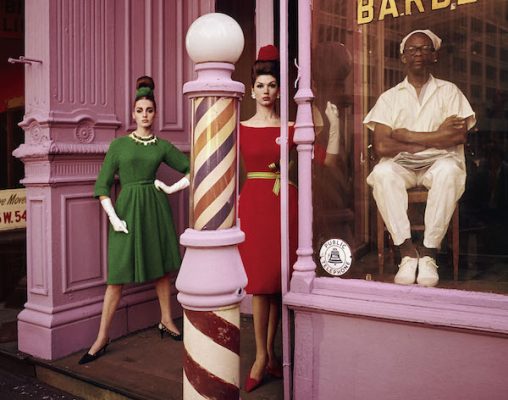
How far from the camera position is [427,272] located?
2.86 meters

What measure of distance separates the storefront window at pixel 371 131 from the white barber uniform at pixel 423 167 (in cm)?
4

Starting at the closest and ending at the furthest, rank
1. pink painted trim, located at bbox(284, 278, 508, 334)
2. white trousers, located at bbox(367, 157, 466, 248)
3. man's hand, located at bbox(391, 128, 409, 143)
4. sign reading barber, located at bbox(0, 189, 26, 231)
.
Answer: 1. pink painted trim, located at bbox(284, 278, 508, 334)
2. white trousers, located at bbox(367, 157, 466, 248)
3. man's hand, located at bbox(391, 128, 409, 143)
4. sign reading barber, located at bbox(0, 189, 26, 231)

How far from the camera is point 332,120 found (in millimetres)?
3113

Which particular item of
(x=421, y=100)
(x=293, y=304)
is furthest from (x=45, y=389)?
(x=421, y=100)

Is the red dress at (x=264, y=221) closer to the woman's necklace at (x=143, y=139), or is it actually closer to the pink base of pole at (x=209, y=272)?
the woman's necklace at (x=143, y=139)

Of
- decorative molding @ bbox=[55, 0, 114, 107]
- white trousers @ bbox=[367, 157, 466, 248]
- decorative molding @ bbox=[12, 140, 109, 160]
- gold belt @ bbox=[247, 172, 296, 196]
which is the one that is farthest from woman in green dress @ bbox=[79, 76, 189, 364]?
white trousers @ bbox=[367, 157, 466, 248]

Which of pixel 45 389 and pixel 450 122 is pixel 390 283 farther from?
pixel 45 389

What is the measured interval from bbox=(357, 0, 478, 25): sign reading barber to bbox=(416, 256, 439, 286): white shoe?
1188 mm

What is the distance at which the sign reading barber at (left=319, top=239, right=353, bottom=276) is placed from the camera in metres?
3.07

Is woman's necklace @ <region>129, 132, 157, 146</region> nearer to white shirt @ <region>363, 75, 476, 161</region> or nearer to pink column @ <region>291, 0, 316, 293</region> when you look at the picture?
pink column @ <region>291, 0, 316, 293</region>

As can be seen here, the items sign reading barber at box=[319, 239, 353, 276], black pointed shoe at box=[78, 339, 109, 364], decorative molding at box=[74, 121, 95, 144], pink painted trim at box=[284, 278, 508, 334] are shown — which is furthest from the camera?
decorative molding at box=[74, 121, 95, 144]

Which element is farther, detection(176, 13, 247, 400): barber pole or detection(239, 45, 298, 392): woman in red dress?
detection(239, 45, 298, 392): woman in red dress

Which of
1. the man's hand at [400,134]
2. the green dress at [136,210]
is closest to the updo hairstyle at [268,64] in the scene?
the man's hand at [400,134]

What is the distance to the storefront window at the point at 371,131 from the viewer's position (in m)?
2.70
